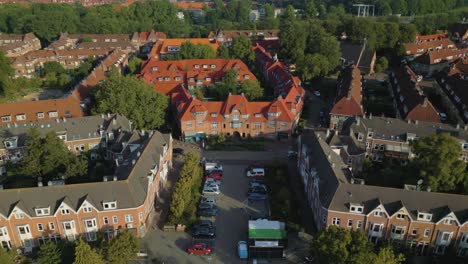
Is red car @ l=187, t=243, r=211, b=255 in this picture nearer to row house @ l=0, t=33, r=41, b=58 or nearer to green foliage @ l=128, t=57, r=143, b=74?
green foliage @ l=128, t=57, r=143, b=74

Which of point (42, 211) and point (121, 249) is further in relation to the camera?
point (42, 211)

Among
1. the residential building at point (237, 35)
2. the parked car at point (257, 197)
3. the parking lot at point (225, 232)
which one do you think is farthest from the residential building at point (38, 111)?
the residential building at point (237, 35)

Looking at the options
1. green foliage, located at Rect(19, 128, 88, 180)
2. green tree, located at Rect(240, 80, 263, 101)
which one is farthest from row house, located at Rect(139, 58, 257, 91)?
green foliage, located at Rect(19, 128, 88, 180)

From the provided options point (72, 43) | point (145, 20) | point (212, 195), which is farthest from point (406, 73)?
point (145, 20)

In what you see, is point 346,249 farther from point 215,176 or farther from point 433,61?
point 433,61

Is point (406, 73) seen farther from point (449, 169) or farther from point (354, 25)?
point (449, 169)

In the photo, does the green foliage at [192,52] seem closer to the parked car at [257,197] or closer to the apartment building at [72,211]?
the parked car at [257,197]

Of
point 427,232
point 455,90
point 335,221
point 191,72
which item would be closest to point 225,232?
point 335,221
